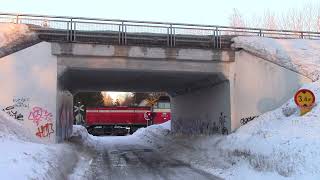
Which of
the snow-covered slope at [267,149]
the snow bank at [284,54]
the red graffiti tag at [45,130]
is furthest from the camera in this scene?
the snow bank at [284,54]

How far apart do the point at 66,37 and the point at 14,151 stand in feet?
32.5

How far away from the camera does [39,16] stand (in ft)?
78.2

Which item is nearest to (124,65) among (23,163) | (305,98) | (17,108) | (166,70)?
(166,70)

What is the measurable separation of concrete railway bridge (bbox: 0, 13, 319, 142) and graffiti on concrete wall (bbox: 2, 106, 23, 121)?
41 mm

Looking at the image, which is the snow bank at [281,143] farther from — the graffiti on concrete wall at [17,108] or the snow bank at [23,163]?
the graffiti on concrete wall at [17,108]

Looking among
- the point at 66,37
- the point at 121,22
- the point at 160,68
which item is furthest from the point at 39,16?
the point at 160,68

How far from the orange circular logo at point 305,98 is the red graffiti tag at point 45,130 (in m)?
10.5

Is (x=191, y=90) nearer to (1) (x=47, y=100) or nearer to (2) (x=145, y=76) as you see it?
(2) (x=145, y=76)

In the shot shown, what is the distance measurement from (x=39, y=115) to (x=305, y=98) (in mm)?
11180

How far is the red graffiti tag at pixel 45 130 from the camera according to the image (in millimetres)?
21766

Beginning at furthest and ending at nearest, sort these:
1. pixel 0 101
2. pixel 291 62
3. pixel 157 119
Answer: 1. pixel 157 119
2. pixel 291 62
3. pixel 0 101

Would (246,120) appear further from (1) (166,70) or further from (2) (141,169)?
(2) (141,169)

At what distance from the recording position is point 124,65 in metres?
23.6

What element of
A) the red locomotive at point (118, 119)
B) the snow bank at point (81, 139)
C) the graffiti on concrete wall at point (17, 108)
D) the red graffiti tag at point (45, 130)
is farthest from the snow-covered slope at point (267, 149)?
the red locomotive at point (118, 119)
